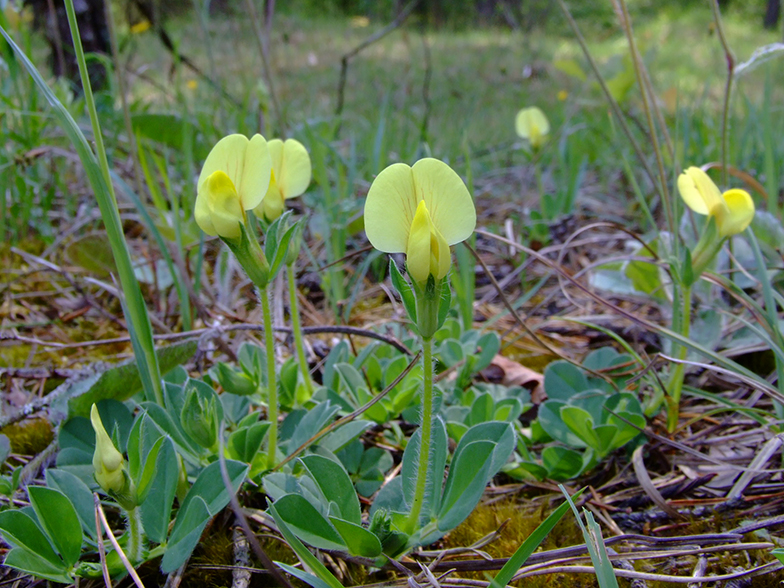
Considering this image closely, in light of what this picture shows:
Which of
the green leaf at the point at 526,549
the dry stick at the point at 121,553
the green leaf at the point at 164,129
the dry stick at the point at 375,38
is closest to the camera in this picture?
the green leaf at the point at 526,549

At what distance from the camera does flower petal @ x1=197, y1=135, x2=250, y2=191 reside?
893 mm

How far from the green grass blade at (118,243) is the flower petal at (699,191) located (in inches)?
41.6

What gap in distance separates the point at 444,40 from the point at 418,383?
36.9 feet

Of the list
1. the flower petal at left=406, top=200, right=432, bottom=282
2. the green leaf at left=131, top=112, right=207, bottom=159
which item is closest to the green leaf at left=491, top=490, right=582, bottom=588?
the flower petal at left=406, top=200, right=432, bottom=282

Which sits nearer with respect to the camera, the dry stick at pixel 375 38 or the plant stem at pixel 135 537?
the plant stem at pixel 135 537

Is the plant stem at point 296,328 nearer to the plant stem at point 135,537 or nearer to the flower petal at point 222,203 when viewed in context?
the flower petal at point 222,203

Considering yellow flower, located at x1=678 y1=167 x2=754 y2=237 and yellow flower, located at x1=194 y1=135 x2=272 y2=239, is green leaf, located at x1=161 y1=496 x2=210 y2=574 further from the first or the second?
yellow flower, located at x1=678 y1=167 x2=754 y2=237

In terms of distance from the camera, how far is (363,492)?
1.11 m

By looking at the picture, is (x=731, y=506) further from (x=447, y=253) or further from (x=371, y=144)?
(x=371, y=144)

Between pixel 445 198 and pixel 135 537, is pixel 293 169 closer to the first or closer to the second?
pixel 445 198

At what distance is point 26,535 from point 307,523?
16.8 inches

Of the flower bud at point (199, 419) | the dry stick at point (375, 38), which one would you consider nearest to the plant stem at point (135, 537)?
the flower bud at point (199, 419)

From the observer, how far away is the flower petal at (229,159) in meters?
0.89

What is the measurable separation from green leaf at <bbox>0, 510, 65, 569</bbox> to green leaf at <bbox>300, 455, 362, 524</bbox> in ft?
1.34
